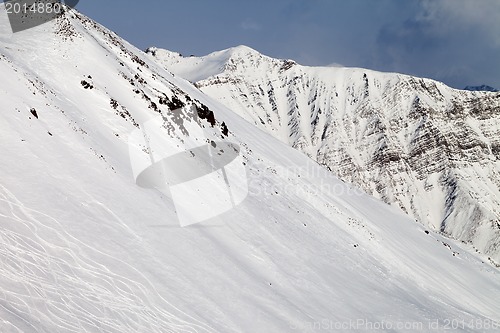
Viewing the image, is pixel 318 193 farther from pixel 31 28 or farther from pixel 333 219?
pixel 31 28

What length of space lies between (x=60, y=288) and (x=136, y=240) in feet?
15.9

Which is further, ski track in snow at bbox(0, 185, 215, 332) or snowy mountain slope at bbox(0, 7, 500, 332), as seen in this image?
snowy mountain slope at bbox(0, 7, 500, 332)

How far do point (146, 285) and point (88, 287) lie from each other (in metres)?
2.19

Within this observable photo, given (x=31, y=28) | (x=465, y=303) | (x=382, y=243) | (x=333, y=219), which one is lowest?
(x=465, y=303)

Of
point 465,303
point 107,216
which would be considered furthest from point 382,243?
point 107,216

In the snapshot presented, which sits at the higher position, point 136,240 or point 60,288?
point 136,240

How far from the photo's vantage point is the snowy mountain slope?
12711mm

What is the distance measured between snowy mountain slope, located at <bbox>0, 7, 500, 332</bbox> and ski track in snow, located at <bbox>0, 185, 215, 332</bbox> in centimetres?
4

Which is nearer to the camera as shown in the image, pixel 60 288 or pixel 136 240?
pixel 60 288

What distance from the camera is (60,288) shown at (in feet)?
39.2

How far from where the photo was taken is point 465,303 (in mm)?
38781

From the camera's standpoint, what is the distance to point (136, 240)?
16703mm

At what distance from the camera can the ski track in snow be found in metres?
10.7

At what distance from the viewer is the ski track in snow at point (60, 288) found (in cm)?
1070
